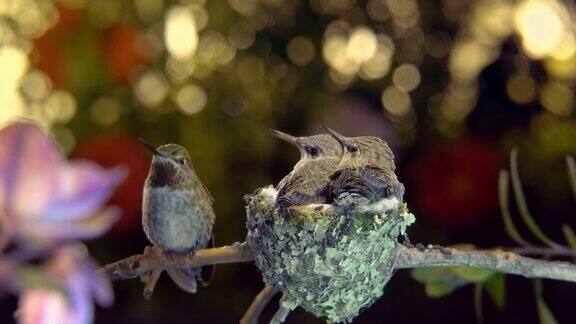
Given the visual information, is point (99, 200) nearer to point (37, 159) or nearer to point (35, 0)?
point (37, 159)

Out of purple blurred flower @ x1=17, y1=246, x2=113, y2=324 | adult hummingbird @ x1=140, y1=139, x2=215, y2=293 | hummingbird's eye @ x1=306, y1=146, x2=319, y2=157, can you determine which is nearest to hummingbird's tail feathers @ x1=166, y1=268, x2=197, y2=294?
adult hummingbird @ x1=140, y1=139, x2=215, y2=293

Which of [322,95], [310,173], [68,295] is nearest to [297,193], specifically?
[310,173]

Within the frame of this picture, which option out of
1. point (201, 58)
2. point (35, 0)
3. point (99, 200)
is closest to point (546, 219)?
point (201, 58)

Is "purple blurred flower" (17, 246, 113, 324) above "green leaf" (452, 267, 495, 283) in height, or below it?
above

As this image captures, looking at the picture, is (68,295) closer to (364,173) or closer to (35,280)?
(35,280)

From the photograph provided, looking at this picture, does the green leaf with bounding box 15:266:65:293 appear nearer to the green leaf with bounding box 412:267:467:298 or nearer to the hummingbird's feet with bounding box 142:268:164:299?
the hummingbird's feet with bounding box 142:268:164:299

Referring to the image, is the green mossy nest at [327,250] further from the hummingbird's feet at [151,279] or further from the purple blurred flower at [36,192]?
the purple blurred flower at [36,192]
